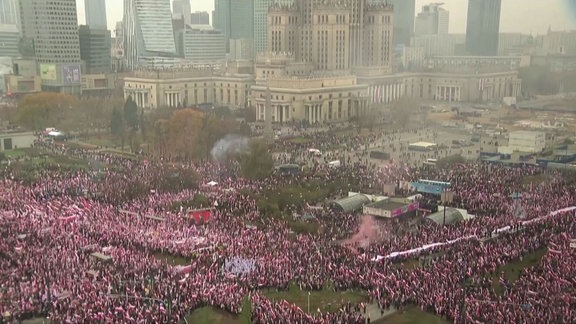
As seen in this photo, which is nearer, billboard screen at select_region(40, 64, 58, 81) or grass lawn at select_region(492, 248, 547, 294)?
grass lawn at select_region(492, 248, 547, 294)

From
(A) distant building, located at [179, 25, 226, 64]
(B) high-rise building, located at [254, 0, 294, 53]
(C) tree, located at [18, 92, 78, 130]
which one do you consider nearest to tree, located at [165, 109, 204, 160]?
(C) tree, located at [18, 92, 78, 130]

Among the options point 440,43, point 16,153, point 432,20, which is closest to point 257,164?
point 16,153

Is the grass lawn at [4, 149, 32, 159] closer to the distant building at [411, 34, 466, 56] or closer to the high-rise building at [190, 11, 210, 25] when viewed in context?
the distant building at [411, 34, 466, 56]

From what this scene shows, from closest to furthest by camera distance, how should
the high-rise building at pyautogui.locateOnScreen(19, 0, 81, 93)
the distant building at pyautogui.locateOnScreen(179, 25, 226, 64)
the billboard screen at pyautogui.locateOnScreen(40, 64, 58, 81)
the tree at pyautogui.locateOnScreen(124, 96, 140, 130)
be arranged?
the tree at pyautogui.locateOnScreen(124, 96, 140, 130), the billboard screen at pyautogui.locateOnScreen(40, 64, 58, 81), the high-rise building at pyautogui.locateOnScreen(19, 0, 81, 93), the distant building at pyautogui.locateOnScreen(179, 25, 226, 64)

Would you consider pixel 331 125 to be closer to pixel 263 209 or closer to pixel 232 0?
pixel 263 209

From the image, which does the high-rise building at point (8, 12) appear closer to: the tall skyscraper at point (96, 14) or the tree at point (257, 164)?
the tall skyscraper at point (96, 14)

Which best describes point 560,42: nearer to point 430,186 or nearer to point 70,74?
point 430,186
